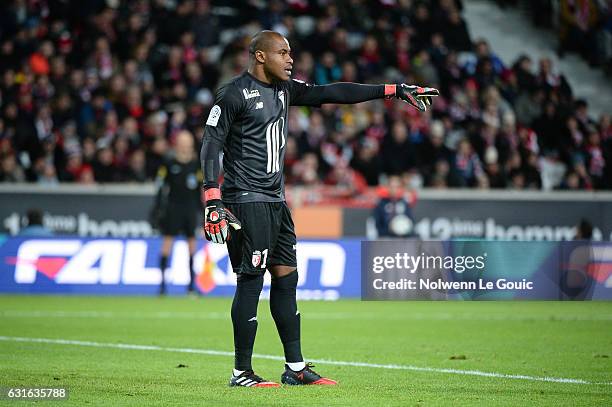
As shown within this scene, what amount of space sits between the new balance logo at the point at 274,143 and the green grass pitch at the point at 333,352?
138 centimetres

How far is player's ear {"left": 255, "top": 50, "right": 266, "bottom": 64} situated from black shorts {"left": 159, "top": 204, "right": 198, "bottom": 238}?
9.49 metres

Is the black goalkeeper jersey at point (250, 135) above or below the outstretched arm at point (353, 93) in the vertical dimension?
below

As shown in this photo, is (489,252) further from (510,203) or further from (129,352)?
(510,203)

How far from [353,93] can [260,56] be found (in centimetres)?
68

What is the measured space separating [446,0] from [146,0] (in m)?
6.34

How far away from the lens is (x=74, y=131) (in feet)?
64.0

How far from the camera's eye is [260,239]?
7352 mm

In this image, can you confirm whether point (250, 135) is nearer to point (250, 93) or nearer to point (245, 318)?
Answer: point (250, 93)

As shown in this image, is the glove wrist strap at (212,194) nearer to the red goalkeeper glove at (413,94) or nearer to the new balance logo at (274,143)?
the new balance logo at (274,143)

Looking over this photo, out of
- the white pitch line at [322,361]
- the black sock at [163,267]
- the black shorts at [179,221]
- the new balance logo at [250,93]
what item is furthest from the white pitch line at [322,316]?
the new balance logo at [250,93]

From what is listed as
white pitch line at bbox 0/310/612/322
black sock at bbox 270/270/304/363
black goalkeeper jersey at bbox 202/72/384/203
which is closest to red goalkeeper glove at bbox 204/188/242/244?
black goalkeeper jersey at bbox 202/72/384/203

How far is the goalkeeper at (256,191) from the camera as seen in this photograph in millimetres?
7340

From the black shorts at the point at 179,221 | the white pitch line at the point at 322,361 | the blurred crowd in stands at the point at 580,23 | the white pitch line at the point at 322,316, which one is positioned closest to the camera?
the white pitch line at the point at 322,361

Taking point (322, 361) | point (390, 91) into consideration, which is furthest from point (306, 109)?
point (390, 91)
